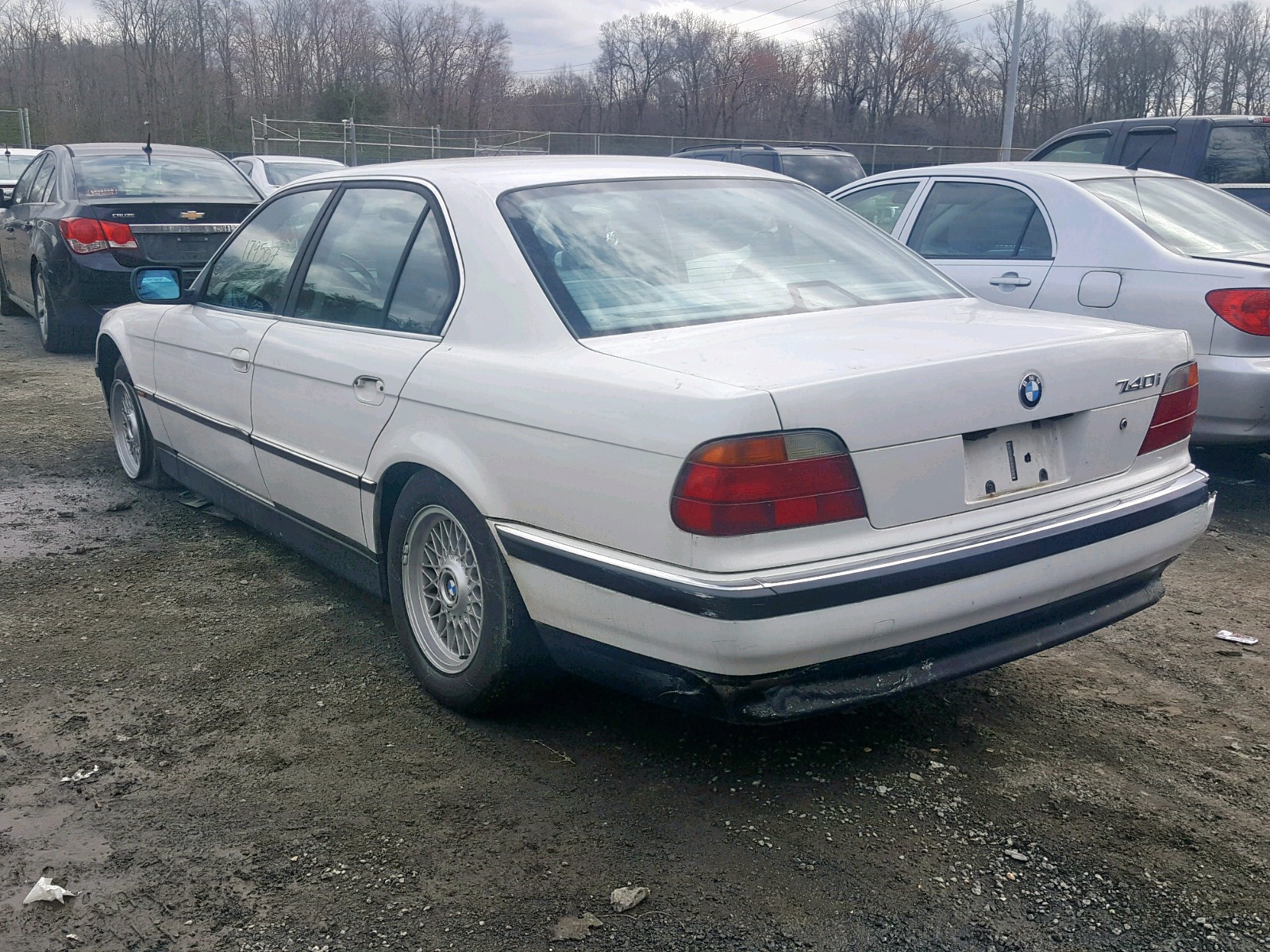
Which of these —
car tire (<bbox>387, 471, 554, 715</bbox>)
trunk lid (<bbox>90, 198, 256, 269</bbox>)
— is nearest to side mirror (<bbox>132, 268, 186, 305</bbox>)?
car tire (<bbox>387, 471, 554, 715</bbox>)

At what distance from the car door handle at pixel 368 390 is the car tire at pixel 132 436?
7.64 feet

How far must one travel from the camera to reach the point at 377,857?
104 inches

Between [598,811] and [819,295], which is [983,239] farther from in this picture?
[598,811]

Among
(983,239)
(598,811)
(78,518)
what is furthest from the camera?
(983,239)

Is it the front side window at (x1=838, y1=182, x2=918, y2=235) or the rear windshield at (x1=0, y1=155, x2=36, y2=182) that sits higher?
the rear windshield at (x1=0, y1=155, x2=36, y2=182)

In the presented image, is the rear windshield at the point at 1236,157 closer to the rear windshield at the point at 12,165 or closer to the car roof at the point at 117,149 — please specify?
the car roof at the point at 117,149

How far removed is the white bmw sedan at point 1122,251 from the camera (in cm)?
520

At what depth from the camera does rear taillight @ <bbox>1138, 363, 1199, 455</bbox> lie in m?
3.16

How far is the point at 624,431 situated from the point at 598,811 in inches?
36.9

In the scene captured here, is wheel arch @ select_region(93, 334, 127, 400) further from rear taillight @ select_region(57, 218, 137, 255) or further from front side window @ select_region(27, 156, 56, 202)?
front side window @ select_region(27, 156, 56, 202)

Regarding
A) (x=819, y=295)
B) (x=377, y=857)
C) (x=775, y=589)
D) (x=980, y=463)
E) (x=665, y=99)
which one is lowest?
(x=377, y=857)

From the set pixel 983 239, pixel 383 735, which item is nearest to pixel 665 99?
pixel 983 239

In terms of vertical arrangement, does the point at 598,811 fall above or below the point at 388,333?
below

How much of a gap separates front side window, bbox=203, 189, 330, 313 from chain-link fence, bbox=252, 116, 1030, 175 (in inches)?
1072
